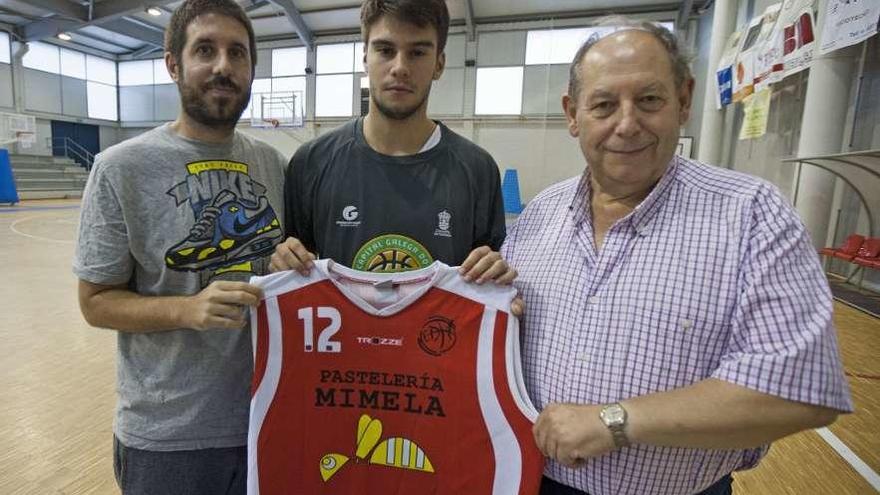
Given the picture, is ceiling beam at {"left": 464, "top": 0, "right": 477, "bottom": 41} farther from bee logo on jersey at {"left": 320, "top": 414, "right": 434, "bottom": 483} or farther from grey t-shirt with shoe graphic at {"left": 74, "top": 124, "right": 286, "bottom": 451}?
bee logo on jersey at {"left": 320, "top": 414, "right": 434, "bottom": 483}

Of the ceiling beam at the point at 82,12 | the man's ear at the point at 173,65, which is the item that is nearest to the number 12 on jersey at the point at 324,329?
the man's ear at the point at 173,65

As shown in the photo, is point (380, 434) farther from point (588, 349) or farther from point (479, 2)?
point (479, 2)

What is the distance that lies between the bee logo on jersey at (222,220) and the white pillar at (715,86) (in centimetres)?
967

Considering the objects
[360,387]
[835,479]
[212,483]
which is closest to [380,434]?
[360,387]

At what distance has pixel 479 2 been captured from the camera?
13.6m

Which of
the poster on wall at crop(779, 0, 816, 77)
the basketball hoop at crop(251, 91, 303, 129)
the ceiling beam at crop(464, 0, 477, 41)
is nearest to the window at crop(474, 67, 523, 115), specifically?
the ceiling beam at crop(464, 0, 477, 41)

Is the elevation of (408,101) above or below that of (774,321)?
above

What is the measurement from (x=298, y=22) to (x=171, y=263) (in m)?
15.4

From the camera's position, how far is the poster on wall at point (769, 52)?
19.7ft

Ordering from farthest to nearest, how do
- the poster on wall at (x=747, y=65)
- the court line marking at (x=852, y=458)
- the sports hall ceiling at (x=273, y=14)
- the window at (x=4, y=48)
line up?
1. the window at (x=4, y=48)
2. the sports hall ceiling at (x=273, y=14)
3. the poster on wall at (x=747, y=65)
4. the court line marking at (x=852, y=458)

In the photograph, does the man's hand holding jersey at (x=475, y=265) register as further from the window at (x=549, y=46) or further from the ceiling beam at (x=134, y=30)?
the ceiling beam at (x=134, y=30)

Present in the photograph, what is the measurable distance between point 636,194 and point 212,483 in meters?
1.44

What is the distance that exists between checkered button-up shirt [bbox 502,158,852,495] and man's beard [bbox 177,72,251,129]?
3.34ft

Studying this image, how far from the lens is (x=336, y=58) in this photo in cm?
1605
